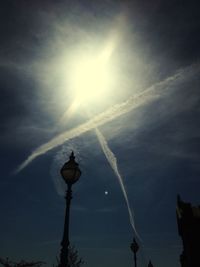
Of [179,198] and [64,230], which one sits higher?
[179,198]

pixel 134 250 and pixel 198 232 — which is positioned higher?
pixel 198 232

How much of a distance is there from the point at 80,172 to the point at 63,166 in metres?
0.57

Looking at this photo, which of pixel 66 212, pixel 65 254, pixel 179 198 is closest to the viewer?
pixel 65 254

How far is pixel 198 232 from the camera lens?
85.5 ft

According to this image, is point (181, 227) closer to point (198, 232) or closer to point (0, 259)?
point (198, 232)

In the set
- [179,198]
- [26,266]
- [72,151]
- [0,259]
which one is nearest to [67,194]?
[72,151]

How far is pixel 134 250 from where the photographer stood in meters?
23.2

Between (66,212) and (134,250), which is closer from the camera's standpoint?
(66,212)

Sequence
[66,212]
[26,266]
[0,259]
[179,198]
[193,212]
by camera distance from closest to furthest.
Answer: [66,212] → [26,266] → [0,259] → [193,212] → [179,198]

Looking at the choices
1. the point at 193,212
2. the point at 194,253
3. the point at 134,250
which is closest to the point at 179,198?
the point at 193,212

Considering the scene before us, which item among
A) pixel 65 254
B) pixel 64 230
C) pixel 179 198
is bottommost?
pixel 65 254

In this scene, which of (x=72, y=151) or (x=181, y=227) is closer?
(x=72, y=151)

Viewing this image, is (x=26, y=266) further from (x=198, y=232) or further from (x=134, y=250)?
(x=198, y=232)

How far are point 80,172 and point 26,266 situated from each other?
687 inches
